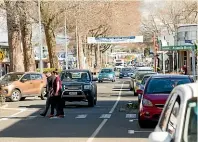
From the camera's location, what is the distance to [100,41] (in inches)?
3374

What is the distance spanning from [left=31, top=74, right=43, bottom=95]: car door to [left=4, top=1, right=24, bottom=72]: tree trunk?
9426 millimetres

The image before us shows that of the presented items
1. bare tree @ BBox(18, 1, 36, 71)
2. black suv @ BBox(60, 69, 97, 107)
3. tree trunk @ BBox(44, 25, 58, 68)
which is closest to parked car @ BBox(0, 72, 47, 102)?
black suv @ BBox(60, 69, 97, 107)

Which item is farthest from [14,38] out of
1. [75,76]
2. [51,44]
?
[75,76]

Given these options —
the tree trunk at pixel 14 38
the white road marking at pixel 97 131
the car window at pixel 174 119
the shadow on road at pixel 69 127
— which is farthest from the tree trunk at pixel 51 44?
the car window at pixel 174 119

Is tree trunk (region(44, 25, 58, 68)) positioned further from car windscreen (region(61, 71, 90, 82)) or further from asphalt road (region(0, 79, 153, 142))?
asphalt road (region(0, 79, 153, 142))

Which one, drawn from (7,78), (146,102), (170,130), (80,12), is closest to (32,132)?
(146,102)

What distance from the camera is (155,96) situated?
15.5 m

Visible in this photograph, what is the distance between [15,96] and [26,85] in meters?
0.87

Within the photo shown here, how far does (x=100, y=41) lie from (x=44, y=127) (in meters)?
69.9

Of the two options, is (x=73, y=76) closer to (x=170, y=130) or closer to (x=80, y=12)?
(x=170, y=130)

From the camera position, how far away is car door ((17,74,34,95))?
1190 inches

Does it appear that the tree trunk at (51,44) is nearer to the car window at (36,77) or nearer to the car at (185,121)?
the car window at (36,77)

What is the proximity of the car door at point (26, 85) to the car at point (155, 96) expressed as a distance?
14.8 metres

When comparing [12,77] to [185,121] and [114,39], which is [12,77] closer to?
[185,121]
